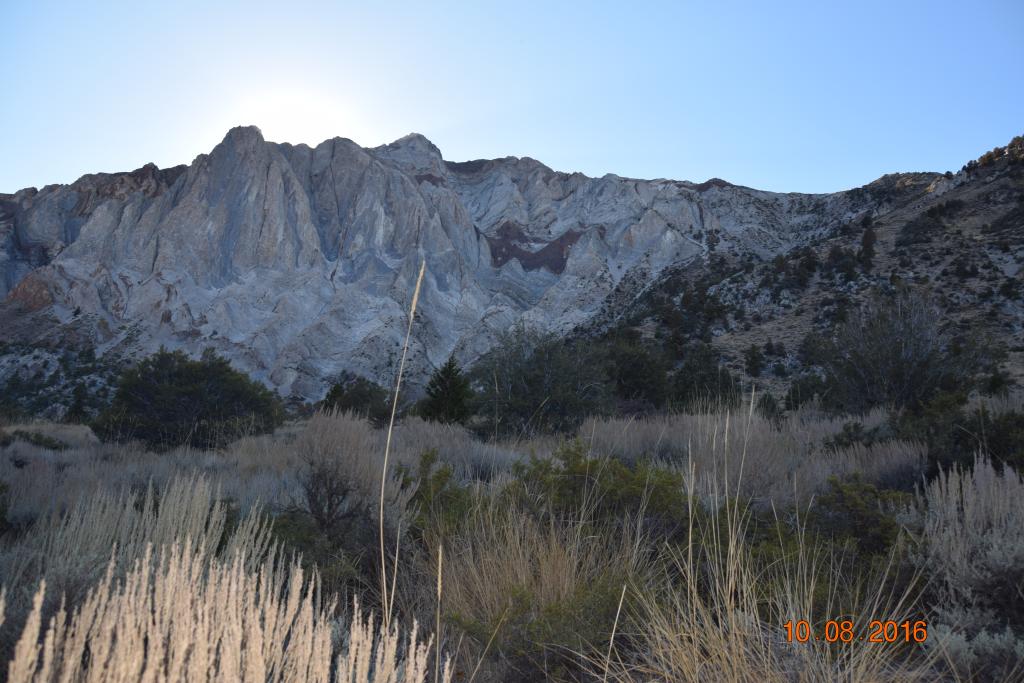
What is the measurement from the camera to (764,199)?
219 ft

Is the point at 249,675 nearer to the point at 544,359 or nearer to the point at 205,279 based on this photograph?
the point at 544,359

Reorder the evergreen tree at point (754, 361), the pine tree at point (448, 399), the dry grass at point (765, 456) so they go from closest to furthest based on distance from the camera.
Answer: the dry grass at point (765, 456) → the pine tree at point (448, 399) → the evergreen tree at point (754, 361)

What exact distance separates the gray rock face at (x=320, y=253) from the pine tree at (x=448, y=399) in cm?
2723

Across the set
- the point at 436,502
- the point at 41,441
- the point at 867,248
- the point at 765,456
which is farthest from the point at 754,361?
the point at 41,441

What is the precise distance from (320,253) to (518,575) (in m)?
57.8

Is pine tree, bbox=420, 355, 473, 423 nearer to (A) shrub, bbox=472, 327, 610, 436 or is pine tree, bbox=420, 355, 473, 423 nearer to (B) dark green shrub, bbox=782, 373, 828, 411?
(A) shrub, bbox=472, 327, 610, 436

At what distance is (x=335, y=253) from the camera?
59.6 m

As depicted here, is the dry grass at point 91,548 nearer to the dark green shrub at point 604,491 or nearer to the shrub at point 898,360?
the dark green shrub at point 604,491

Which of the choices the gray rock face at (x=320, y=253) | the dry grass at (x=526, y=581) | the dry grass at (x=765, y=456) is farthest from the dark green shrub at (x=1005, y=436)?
the gray rock face at (x=320, y=253)

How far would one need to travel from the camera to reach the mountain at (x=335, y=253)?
49031 mm

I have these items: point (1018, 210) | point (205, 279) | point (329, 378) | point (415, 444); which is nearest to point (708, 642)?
point (415, 444)

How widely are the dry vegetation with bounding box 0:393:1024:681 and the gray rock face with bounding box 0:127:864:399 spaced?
4138 centimetres

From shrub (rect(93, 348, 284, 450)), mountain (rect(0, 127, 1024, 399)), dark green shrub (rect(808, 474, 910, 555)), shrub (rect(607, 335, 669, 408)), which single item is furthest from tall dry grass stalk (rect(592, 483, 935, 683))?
mountain (rect(0, 127, 1024, 399))

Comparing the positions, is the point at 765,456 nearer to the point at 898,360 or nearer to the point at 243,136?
the point at 898,360
